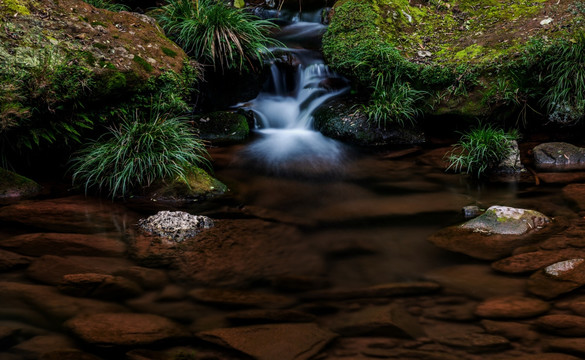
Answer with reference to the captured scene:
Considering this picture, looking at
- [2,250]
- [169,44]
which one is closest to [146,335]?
[2,250]

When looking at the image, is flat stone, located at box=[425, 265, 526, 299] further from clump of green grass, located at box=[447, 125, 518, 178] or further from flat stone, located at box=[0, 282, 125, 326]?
clump of green grass, located at box=[447, 125, 518, 178]

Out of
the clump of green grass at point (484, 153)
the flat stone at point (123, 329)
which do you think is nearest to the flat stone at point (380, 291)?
the flat stone at point (123, 329)

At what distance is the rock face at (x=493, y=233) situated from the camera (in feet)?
11.1

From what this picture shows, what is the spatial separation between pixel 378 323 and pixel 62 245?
2.38 meters

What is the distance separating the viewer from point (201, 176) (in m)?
5.05

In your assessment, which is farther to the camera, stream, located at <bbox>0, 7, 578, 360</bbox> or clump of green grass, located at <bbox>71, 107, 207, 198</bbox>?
clump of green grass, located at <bbox>71, 107, 207, 198</bbox>

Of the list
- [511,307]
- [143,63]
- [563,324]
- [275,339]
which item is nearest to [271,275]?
[275,339]

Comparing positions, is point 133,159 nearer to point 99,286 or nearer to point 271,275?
point 99,286

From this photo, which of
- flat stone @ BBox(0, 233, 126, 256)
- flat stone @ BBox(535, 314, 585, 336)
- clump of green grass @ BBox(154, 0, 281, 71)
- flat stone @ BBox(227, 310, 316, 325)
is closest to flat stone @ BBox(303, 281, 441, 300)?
flat stone @ BBox(227, 310, 316, 325)

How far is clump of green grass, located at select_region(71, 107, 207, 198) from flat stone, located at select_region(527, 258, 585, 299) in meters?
3.44

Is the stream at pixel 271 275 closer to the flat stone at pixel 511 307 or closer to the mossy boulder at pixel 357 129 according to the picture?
the flat stone at pixel 511 307

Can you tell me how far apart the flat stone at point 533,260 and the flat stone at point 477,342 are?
34.9 inches

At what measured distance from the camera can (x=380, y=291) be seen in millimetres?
2848

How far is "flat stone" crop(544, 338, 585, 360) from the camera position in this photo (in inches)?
81.3
